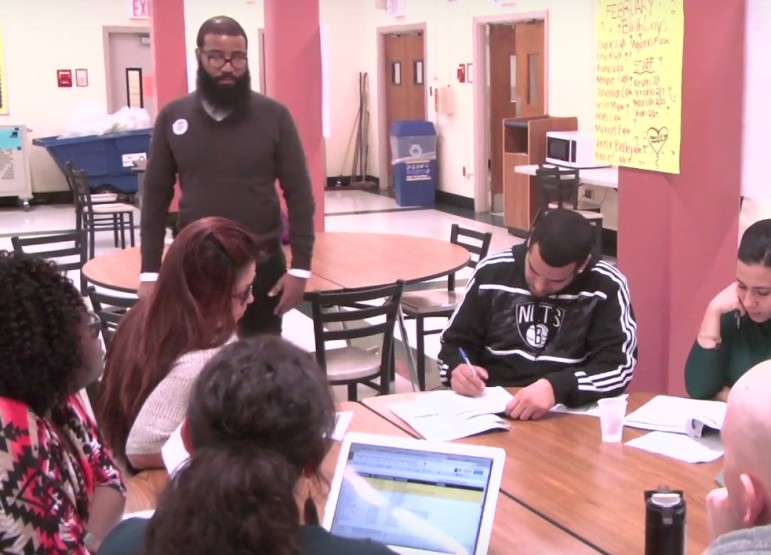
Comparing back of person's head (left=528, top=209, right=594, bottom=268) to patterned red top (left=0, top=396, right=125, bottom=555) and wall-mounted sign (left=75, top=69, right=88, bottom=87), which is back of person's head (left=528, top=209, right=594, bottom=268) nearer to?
patterned red top (left=0, top=396, right=125, bottom=555)

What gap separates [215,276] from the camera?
220 cm

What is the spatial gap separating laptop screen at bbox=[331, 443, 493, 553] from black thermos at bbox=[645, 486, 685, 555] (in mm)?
277

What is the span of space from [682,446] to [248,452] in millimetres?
1342

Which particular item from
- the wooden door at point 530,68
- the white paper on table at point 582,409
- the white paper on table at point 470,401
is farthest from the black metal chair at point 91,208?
the white paper on table at point 582,409

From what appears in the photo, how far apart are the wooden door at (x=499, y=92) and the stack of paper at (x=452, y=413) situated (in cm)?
823

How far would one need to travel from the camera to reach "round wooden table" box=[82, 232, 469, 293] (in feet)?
13.9

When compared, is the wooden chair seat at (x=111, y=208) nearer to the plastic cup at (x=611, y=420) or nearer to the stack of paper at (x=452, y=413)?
the stack of paper at (x=452, y=413)

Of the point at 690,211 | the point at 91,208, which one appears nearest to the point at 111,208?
the point at 91,208

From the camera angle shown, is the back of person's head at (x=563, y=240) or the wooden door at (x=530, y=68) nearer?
the back of person's head at (x=563, y=240)

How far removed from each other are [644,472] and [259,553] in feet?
3.89

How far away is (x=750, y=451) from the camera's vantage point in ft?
3.81

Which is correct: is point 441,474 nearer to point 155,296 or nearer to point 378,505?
point 378,505

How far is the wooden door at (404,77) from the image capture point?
1201 centimetres

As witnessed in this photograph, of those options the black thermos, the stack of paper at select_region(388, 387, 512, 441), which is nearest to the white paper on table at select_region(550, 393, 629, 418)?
the stack of paper at select_region(388, 387, 512, 441)
